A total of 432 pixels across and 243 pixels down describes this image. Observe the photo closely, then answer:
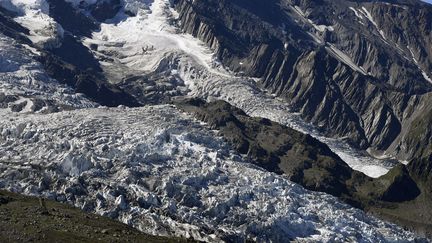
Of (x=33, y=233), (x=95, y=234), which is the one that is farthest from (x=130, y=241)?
(x=33, y=233)

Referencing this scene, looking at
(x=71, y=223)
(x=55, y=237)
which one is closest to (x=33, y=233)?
(x=55, y=237)

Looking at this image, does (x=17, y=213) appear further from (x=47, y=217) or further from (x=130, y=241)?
(x=130, y=241)

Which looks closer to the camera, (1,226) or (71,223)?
(1,226)

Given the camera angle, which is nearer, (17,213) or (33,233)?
(33,233)

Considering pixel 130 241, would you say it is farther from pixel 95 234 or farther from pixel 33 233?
pixel 33 233

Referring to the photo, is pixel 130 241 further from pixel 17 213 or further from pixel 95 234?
pixel 17 213

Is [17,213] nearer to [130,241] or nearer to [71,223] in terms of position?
[71,223]

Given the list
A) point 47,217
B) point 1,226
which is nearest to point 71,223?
point 47,217
